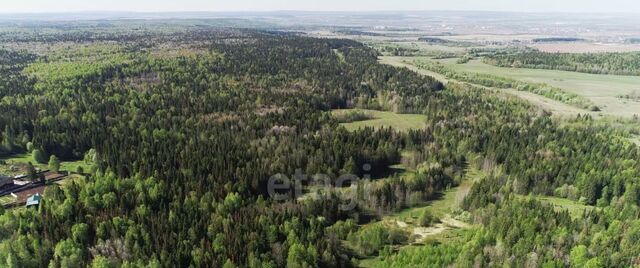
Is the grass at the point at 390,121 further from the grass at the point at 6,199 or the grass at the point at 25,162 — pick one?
the grass at the point at 6,199

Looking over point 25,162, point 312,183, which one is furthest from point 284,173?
point 25,162

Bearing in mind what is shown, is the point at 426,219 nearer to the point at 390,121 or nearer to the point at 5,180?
the point at 390,121

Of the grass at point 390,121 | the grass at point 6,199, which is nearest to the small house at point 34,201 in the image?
the grass at point 6,199

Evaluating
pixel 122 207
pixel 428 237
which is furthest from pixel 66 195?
pixel 428 237

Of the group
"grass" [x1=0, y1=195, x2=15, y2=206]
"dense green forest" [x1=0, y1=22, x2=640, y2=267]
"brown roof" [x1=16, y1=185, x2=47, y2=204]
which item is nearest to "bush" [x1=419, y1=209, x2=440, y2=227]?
"dense green forest" [x1=0, y1=22, x2=640, y2=267]

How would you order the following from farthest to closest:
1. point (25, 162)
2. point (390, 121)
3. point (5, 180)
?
1. point (390, 121)
2. point (25, 162)
3. point (5, 180)

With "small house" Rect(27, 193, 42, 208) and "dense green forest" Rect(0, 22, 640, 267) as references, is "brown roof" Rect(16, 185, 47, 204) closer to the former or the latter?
"small house" Rect(27, 193, 42, 208)
